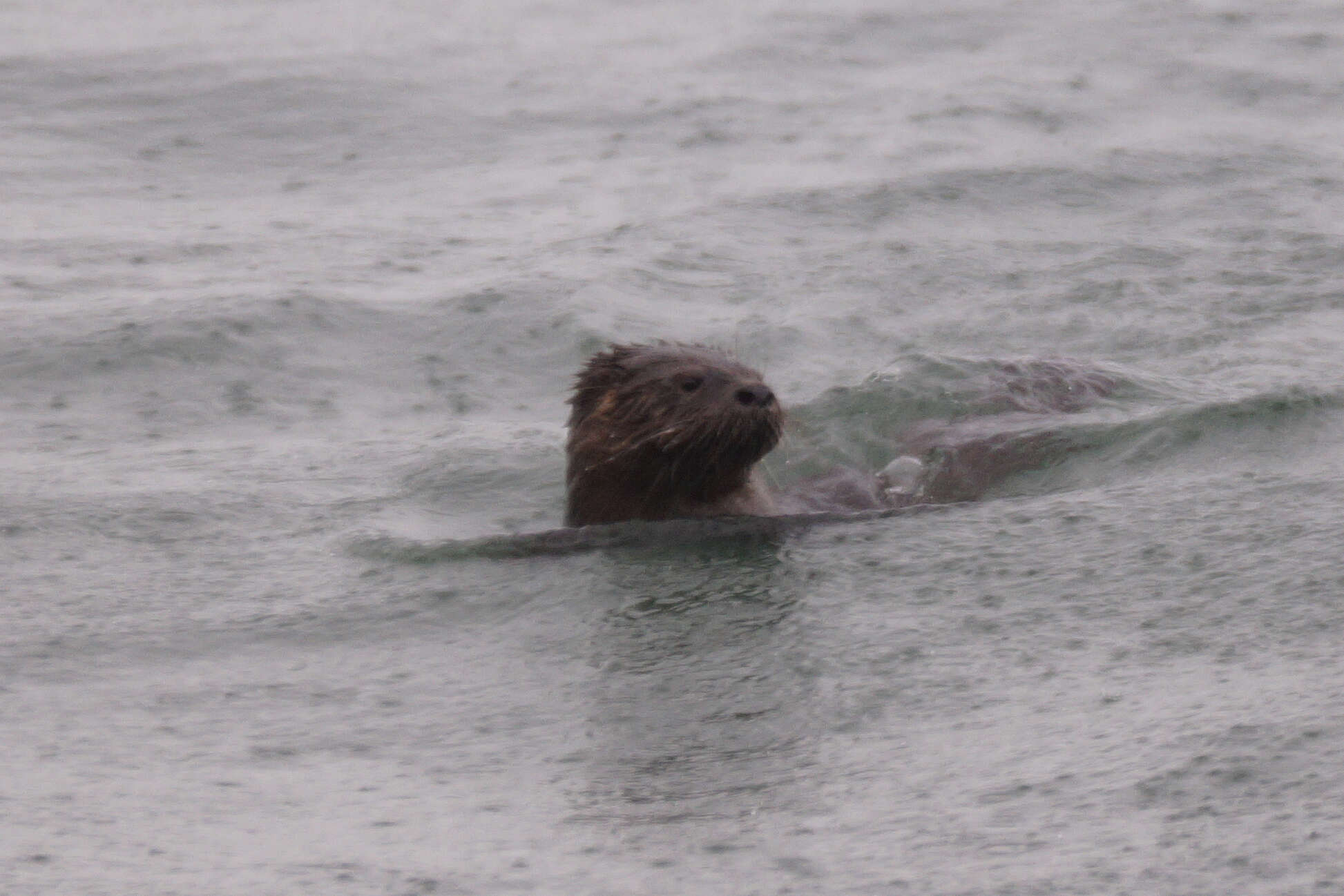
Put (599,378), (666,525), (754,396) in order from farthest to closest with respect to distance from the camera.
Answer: (599,378) < (666,525) < (754,396)

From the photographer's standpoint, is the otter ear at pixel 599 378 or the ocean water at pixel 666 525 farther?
the otter ear at pixel 599 378

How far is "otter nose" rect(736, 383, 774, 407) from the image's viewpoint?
21.2 ft

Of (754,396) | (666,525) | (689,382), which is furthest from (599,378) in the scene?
(754,396)

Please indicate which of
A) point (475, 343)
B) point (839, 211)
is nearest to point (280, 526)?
point (475, 343)

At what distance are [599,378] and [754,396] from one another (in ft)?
2.32

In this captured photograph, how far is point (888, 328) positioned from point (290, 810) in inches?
223

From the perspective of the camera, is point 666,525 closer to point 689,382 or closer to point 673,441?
point 673,441

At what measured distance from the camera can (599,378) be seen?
696 centimetres

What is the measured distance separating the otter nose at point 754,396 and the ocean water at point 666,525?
507mm

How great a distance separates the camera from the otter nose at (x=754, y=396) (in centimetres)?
648

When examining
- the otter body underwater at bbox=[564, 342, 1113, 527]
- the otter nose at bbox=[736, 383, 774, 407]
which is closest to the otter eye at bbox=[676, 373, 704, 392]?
the otter body underwater at bbox=[564, 342, 1113, 527]

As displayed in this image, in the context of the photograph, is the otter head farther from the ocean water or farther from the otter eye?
the ocean water

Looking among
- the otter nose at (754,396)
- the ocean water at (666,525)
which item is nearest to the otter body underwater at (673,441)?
the otter nose at (754,396)

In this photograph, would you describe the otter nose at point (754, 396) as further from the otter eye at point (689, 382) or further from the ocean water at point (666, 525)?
the ocean water at point (666, 525)
